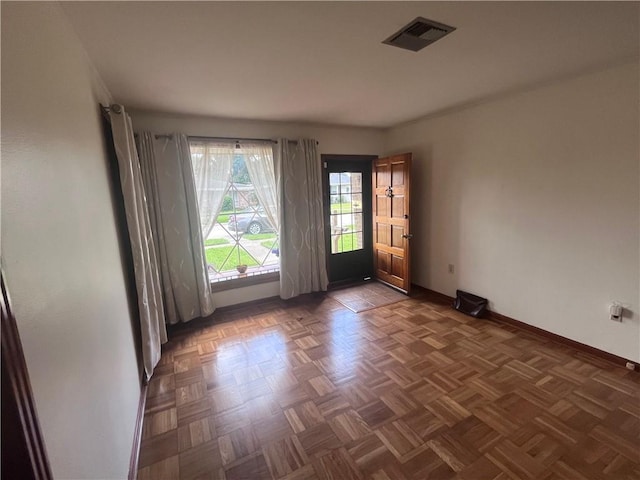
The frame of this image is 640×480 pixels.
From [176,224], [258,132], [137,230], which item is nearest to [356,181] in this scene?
[258,132]

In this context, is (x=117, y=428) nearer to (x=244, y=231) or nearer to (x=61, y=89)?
(x=61, y=89)

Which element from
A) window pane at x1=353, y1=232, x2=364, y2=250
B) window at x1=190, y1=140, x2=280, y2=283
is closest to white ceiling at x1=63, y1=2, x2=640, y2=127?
window at x1=190, y1=140, x2=280, y2=283

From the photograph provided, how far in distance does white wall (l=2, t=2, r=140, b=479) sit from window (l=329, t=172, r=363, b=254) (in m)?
2.91

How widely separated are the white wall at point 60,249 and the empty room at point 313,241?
0.04 feet

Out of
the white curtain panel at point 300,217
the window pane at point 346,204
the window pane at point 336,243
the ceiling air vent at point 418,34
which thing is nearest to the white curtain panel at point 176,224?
the white curtain panel at point 300,217

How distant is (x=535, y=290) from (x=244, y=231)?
3.13 m

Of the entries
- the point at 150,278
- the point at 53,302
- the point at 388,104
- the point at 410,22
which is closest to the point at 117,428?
the point at 53,302

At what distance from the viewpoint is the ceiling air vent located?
1492 millimetres

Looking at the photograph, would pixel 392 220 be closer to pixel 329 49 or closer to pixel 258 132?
pixel 258 132

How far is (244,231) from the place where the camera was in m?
3.57

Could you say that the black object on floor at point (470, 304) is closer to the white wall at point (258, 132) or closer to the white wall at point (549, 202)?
the white wall at point (549, 202)

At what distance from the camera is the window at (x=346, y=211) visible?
13.5 ft

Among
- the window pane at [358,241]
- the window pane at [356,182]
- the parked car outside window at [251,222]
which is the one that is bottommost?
the window pane at [358,241]

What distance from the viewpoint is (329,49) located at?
1713 millimetres
